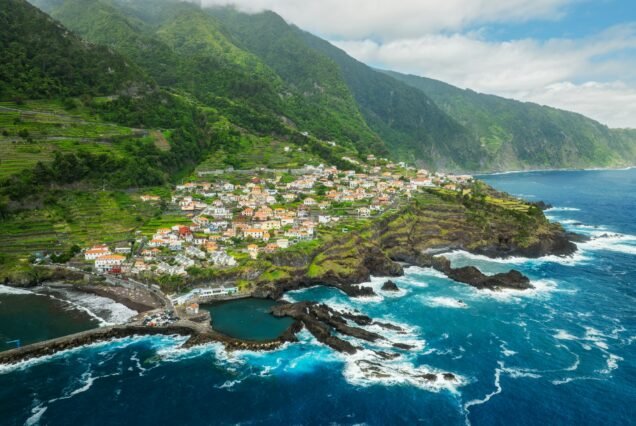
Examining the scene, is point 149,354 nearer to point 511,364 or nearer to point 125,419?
point 125,419

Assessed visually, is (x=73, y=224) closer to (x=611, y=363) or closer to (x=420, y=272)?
(x=420, y=272)

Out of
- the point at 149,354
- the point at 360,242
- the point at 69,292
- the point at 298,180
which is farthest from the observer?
the point at 298,180

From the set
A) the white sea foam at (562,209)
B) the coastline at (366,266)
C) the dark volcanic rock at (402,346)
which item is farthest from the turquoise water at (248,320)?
the white sea foam at (562,209)

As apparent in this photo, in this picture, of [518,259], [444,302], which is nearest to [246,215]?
[444,302]

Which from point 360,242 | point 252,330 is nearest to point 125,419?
point 252,330

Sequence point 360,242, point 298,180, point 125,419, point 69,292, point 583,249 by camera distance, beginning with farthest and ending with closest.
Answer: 1. point 298,180
2. point 583,249
3. point 360,242
4. point 69,292
5. point 125,419

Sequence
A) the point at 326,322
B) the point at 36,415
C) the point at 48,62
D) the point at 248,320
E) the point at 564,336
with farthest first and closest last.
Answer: the point at 48,62, the point at 248,320, the point at 326,322, the point at 564,336, the point at 36,415

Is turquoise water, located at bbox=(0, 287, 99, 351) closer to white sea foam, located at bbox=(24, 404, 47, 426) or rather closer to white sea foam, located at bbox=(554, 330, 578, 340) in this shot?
white sea foam, located at bbox=(24, 404, 47, 426)

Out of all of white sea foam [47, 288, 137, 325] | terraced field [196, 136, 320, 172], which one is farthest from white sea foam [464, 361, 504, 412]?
terraced field [196, 136, 320, 172]
